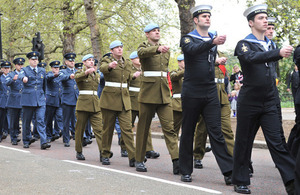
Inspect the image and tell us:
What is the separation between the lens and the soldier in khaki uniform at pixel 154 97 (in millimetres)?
7566

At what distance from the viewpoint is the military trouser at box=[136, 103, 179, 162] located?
7.60 meters

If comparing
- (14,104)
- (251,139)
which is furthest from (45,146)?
(251,139)

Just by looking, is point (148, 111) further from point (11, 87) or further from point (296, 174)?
point (11, 87)

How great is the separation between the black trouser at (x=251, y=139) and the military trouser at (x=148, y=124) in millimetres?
1691

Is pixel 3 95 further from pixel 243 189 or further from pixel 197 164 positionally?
pixel 243 189

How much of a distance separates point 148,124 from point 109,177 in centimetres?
112

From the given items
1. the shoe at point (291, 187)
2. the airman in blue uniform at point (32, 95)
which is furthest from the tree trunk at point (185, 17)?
the shoe at point (291, 187)

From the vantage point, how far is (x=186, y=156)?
267 inches

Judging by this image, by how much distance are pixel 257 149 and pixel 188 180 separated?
455 cm

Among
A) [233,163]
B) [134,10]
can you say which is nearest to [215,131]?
[233,163]

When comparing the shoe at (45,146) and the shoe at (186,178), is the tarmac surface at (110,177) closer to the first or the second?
the shoe at (186,178)

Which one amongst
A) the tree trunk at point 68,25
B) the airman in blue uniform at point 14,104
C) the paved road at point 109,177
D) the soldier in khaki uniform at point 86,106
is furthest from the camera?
the tree trunk at point 68,25

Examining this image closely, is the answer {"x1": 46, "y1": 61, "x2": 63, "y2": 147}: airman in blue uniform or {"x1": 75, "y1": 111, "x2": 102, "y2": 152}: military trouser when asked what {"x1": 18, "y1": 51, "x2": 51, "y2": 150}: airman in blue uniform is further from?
{"x1": 75, "y1": 111, "x2": 102, "y2": 152}: military trouser

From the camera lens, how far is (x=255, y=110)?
5.80 metres
